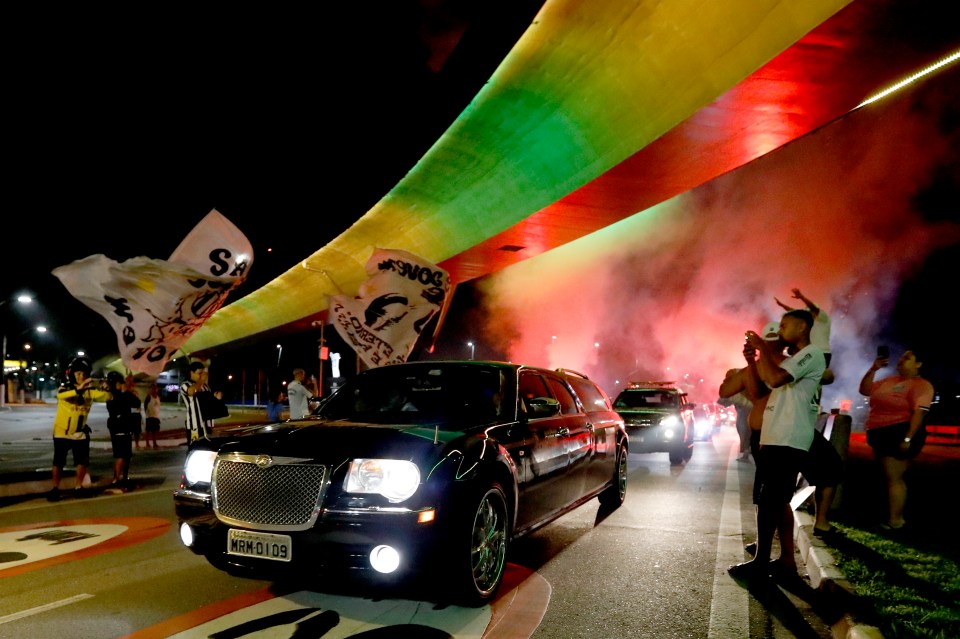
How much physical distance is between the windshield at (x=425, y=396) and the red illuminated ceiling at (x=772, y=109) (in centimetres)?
558

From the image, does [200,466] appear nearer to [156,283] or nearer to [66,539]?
[66,539]

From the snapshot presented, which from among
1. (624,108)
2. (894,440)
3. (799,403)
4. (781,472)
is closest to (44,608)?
(781,472)

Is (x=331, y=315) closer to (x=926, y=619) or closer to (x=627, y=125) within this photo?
(x=627, y=125)

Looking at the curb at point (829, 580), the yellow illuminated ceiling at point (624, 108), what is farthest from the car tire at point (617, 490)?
the yellow illuminated ceiling at point (624, 108)

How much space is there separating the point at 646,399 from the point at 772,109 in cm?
728

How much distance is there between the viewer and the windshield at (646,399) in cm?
1425

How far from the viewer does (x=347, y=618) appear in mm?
4004

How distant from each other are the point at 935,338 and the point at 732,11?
49035 mm

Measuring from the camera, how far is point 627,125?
36.4 ft

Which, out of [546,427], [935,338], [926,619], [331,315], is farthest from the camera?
[935,338]

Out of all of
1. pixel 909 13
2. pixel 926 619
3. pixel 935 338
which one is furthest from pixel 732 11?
pixel 935 338

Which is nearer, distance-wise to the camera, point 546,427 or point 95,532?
point 546,427

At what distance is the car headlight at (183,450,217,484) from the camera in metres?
4.34

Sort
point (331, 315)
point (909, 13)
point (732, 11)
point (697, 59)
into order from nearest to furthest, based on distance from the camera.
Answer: point (909, 13) < point (732, 11) < point (697, 59) < point (331, 315)
